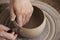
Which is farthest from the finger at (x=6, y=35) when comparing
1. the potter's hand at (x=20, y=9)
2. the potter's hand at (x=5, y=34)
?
the potter's hand at (x=20, y=9)

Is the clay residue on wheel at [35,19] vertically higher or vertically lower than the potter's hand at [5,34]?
higher

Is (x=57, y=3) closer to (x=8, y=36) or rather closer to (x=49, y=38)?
(x=49, y=38)

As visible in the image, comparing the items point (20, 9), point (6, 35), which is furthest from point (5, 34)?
point (20, 9)

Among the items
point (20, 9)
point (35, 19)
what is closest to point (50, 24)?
point (35, 19)

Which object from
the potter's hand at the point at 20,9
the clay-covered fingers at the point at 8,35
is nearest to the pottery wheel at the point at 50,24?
the clay-covered fingers at the point at 8,35

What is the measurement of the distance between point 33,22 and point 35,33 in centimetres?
26

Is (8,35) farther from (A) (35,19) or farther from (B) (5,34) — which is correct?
(A) (35,19)

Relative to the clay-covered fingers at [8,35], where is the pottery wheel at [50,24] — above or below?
above

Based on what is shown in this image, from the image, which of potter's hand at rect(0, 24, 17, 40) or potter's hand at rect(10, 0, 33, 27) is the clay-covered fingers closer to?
potter's hand at rect(0, 24, 17, 40)

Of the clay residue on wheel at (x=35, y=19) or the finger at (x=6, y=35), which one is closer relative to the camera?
the finger at (x=6, y=35)

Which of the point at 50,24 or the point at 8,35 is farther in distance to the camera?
the point at 50,24

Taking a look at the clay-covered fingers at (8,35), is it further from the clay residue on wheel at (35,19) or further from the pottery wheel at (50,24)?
the clay residue on wheel at (35,19)

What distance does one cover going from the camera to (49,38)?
1.44 m

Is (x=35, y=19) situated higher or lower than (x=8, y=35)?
higher
